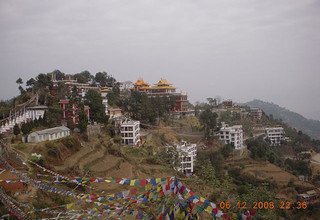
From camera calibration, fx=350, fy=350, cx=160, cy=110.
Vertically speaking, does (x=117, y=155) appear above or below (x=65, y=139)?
below

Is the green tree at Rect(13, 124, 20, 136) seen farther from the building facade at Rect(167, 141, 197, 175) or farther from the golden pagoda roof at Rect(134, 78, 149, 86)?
the golden pagoda roof at Rect(134, 78, 149, 86)

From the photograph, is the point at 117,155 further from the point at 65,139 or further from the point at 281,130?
the point at 281,130

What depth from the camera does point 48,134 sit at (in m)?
24.0

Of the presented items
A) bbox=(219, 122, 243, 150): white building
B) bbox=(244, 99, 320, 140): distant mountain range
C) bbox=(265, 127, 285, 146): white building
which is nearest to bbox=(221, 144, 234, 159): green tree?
bbox=(219, 122, 243, 150): white building

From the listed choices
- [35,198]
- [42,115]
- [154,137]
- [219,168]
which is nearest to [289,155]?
[219,168]

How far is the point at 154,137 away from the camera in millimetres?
36969

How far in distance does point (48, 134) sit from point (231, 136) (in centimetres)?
2554

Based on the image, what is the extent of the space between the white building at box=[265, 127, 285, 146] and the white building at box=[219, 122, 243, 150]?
14.4 meters

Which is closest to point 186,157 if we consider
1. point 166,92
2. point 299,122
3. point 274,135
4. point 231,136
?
point 231,136

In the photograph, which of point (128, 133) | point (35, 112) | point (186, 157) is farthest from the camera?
point (186, 157)

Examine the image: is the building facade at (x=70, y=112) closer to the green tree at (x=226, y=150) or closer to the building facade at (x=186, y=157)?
the building facade at (x=186, y=157)

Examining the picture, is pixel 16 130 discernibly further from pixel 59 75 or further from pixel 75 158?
pixel 59 75

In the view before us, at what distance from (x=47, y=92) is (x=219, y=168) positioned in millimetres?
19312

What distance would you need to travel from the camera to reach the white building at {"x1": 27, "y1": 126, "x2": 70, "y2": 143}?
23.0 meters
